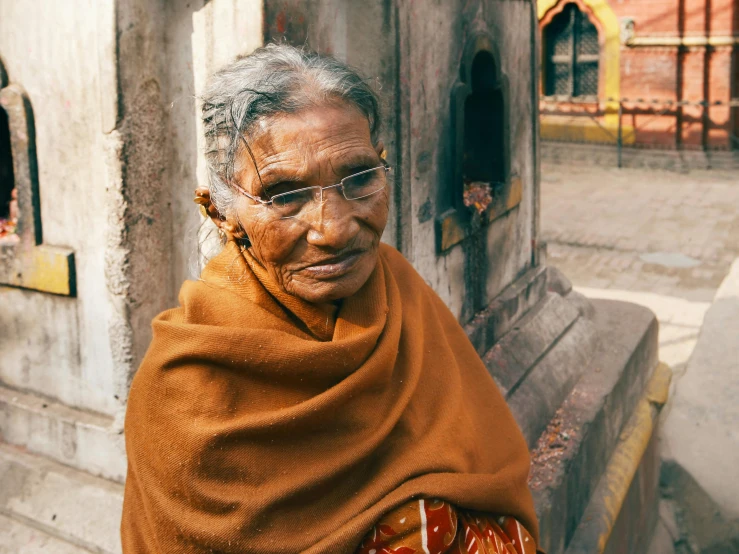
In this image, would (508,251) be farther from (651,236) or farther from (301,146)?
(651,236)

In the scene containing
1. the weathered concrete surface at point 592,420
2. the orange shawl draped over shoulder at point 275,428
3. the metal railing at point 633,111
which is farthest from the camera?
the metal railing at point 633,111

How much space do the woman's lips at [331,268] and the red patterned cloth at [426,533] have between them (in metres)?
0.58

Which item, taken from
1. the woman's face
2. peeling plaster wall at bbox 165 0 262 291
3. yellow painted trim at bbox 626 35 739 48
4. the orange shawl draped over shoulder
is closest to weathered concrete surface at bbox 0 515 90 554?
peeling plaster wall at bbox 165 0 262 291

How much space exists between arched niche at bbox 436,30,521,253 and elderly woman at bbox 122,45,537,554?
6.64 ft

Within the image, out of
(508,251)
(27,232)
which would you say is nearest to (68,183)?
(27,232)

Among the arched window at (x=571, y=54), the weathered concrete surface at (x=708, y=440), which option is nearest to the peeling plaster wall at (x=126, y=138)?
the weathered concrete surface at (x=708, y=440)

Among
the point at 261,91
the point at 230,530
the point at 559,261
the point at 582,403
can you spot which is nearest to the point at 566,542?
the point at 582,403

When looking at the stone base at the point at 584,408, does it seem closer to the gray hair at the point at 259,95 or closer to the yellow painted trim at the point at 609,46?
the gray hair at the point at 259,95

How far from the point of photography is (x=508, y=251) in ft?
16.3

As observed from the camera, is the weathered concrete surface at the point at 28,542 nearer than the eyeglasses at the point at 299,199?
No

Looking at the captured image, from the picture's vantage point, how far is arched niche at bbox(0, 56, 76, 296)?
3.21 meters

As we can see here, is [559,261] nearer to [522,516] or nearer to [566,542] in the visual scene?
[566,542]

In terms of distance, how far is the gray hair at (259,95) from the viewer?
1.92 metres

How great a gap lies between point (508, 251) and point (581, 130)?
503 inches
